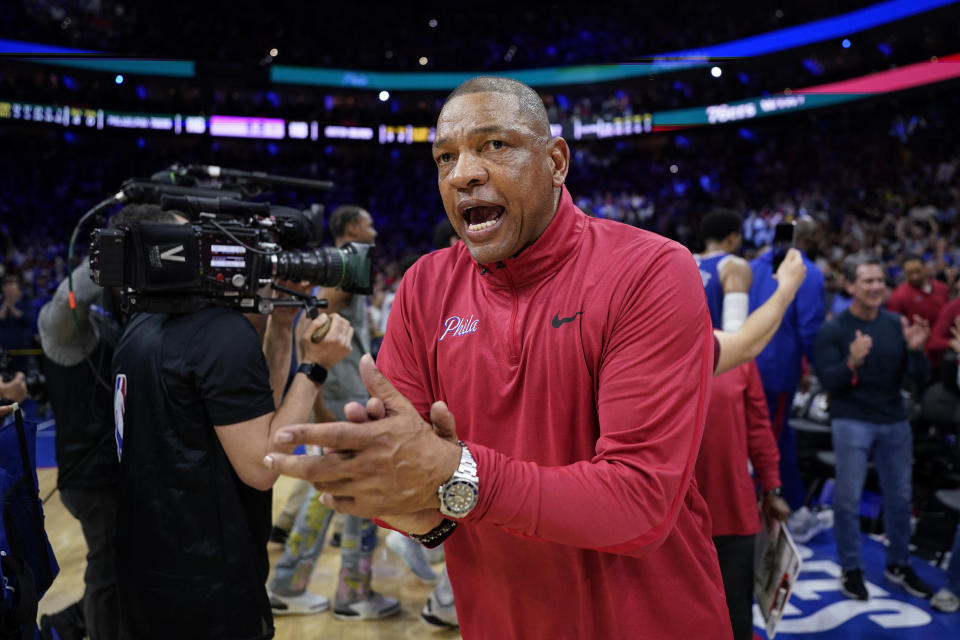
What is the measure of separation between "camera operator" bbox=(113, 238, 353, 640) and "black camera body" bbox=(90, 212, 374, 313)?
2.8 inches

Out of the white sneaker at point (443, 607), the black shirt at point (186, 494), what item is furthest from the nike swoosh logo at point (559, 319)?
the white sneaker at point (443, 607)

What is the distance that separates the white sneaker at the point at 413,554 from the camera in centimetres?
402

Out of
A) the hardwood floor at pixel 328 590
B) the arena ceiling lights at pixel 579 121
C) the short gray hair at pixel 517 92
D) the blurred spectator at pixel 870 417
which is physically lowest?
the hardwood floor at pixel 328 590

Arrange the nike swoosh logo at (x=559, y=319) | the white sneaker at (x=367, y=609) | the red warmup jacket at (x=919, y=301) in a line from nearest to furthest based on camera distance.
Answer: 1. the nike swoosh logo at (x=559, y=319)
2. the white sneaker at (x=367, y=609)
3. the red warmup jacket at (x=919, y=301)

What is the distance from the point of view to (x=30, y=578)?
5.53 feet

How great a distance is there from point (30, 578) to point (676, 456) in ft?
4.85

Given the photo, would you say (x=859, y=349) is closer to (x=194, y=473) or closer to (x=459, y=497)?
(x=194, y=473)

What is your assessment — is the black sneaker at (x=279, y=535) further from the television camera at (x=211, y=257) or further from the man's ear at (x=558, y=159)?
the man's ear at (x=558, y=159)

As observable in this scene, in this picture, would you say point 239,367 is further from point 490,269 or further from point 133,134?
point 133,134

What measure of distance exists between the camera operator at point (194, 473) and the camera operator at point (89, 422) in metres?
0.92

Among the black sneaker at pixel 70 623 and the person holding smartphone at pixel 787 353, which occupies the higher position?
the person holding smartphone at pixel 787 353

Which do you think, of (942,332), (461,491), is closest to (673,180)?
(942,332)

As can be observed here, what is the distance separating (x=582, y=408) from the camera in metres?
1.39

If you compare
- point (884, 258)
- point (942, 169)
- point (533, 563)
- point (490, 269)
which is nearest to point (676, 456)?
point (533, 563)
